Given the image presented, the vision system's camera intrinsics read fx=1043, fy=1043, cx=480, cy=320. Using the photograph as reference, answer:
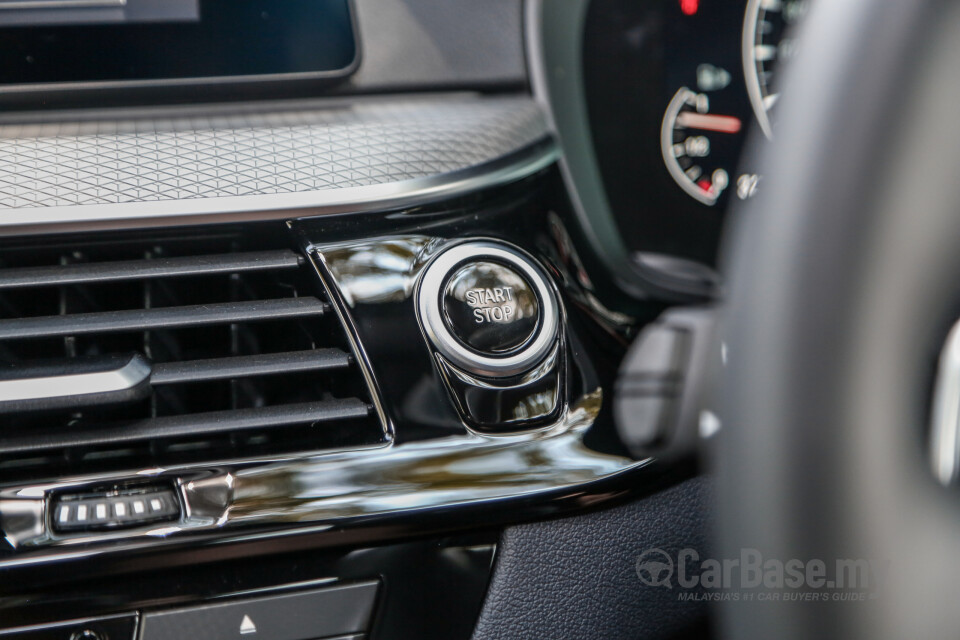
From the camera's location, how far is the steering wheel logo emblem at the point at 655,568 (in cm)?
91

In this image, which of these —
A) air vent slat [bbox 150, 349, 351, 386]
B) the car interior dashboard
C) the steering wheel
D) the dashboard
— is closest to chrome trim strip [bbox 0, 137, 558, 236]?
the car interior dashboard

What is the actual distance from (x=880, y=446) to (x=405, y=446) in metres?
0.44

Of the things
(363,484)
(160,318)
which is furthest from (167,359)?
(363,484)

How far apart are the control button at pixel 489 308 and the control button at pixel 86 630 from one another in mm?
338

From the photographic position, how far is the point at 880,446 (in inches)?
18.5

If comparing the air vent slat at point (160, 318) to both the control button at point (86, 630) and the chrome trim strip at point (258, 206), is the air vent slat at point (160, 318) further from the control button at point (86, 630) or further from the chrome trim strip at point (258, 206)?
the control button at point (86, 630)

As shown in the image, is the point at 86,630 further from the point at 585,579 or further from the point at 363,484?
the point at 585,579

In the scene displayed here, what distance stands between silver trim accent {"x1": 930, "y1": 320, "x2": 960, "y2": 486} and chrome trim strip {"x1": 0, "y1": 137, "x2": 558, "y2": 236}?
0.51 meters

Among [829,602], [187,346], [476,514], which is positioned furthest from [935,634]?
[187,346]

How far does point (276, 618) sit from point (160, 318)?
0.82ft

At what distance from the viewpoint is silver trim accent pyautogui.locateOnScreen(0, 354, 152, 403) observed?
2.47 ft

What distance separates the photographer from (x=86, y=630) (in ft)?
2.55

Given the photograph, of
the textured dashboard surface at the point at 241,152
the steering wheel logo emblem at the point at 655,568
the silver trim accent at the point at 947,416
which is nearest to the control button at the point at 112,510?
the textured dashboard surface at the point at 241,152

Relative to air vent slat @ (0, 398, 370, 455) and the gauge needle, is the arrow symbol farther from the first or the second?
the gauge needle
